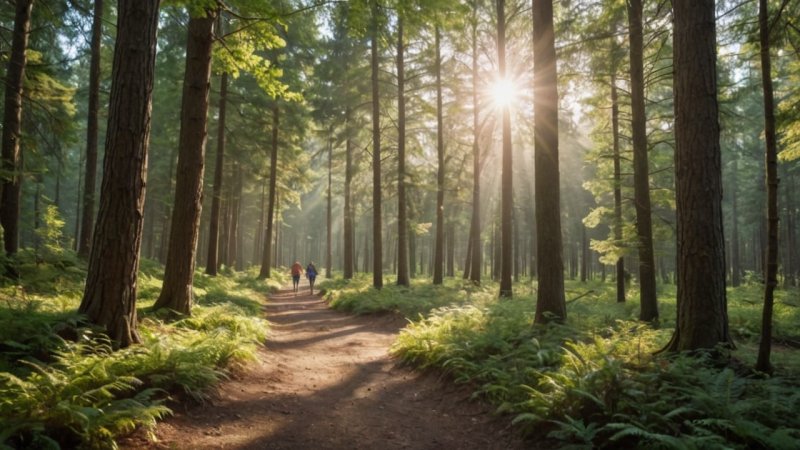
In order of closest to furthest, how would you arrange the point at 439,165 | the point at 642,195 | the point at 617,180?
the point at 642,195, the point at 617,180, the point at 439,165

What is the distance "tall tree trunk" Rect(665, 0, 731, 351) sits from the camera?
546 centimetres

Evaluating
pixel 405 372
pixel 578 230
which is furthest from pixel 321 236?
pixel 405 372

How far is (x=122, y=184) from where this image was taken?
546 cm

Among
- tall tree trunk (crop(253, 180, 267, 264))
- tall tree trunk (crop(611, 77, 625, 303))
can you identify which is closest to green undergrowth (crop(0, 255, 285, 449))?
tall tree trunk (crop(611, 77, 625, 303))

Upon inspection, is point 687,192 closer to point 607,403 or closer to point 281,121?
point 607,403

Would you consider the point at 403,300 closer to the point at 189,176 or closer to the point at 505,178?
the point at 505,178

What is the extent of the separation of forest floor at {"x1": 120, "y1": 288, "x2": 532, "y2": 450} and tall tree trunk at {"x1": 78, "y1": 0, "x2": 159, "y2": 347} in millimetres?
1702

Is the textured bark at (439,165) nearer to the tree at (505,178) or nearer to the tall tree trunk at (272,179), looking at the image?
the tree at (505,178)

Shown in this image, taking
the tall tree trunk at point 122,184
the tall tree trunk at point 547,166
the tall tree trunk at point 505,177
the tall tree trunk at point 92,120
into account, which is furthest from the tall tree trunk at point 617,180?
the tall tree trunk at point 92,120

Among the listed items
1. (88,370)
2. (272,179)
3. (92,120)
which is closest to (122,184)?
(88,370)

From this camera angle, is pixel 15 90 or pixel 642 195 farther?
pixel 642 195

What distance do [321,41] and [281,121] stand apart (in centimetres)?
489

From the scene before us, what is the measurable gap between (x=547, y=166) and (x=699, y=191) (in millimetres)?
2816

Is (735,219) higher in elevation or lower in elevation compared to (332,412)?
higher
